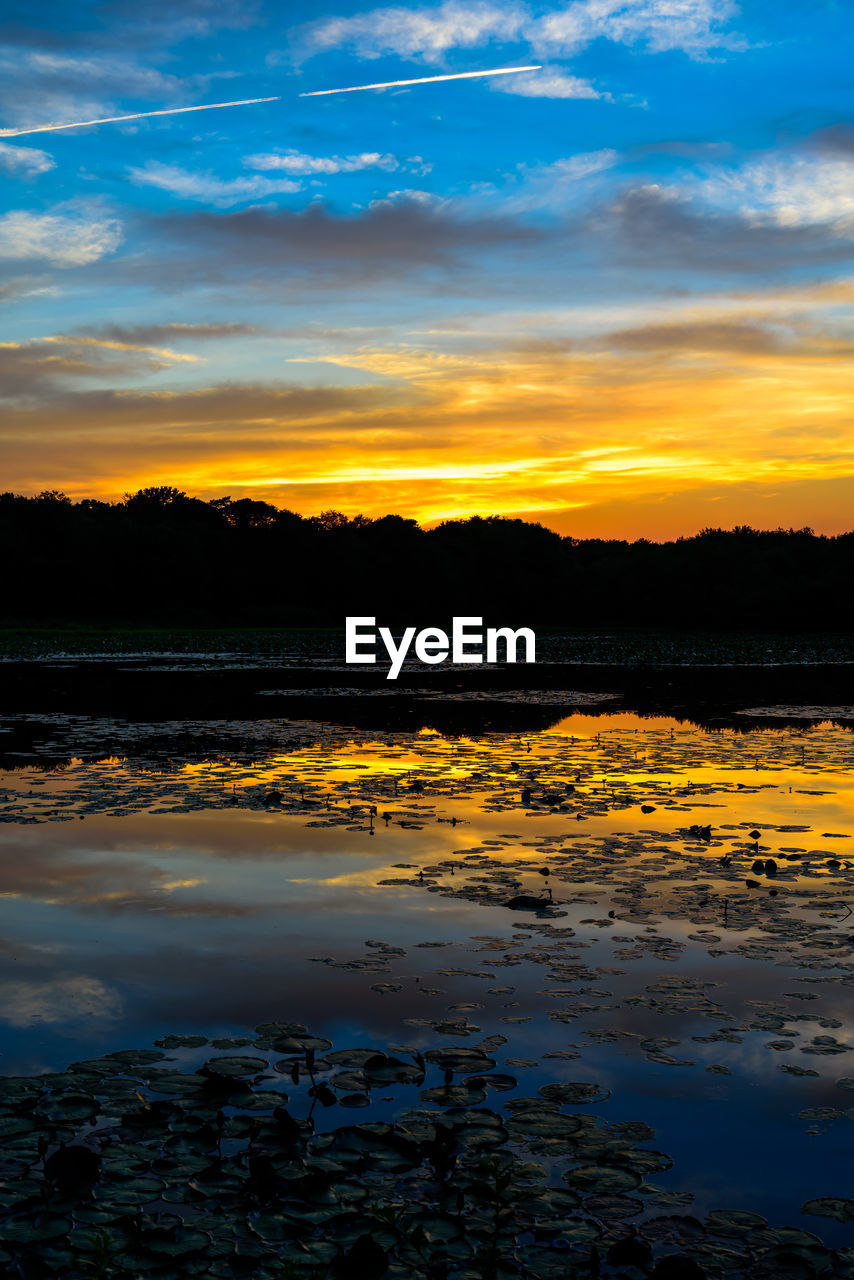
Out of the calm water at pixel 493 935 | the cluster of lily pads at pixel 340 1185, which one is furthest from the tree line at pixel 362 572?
the cluster of lily pads at pixel 340 1185

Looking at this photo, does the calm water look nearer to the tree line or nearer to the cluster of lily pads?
the cluster of lily pads

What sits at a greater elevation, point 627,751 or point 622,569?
point 622,569

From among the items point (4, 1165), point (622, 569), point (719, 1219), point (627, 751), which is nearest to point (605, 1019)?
point (719, 1219)

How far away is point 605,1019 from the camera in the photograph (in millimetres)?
6262

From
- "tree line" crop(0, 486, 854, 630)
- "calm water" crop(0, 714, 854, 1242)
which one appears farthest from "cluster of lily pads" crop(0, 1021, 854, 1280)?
"tree line" crop(0, 486, 854, 630)

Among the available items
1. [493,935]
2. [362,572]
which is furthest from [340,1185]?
[362,572]

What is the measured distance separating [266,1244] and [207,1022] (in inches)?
89.6

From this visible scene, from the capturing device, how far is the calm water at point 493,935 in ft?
17.7

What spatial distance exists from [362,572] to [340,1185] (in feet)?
398

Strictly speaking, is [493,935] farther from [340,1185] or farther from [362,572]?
Result: [362,572]

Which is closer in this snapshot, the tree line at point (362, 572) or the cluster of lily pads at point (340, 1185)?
the cluster of lily pads at point (340, 1185)

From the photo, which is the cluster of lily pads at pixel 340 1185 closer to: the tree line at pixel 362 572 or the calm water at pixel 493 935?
the calm water at pixel 493 935

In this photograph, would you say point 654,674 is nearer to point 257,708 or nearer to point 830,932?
point 257,708

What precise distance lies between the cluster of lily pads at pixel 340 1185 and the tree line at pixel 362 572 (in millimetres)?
95291
